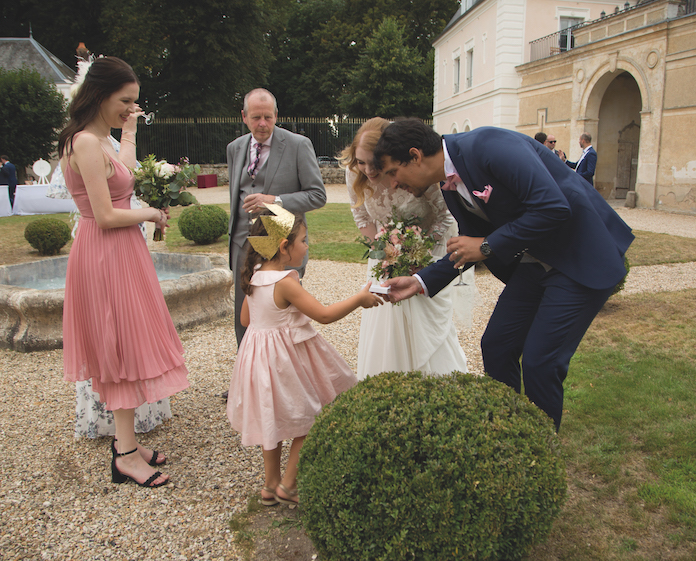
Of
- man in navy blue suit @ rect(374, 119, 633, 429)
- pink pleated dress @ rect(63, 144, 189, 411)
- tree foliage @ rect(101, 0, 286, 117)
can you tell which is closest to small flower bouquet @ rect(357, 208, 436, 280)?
man in navy blue suit @ rect(374, 119, 633, 429)

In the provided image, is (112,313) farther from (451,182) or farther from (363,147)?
(451,182)

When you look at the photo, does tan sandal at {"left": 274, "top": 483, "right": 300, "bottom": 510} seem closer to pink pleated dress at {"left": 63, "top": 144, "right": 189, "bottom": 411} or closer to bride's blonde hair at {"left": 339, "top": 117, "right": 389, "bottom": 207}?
pink pleated dress at {"left": 63, "top": 144, "right": 189, "bottom": 411}

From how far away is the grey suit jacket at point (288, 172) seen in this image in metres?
3.87

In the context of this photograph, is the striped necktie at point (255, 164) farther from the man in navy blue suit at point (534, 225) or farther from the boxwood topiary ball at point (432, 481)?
the boxwood topiary ball at point (432, 481)

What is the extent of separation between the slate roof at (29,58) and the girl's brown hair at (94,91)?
95.9ft

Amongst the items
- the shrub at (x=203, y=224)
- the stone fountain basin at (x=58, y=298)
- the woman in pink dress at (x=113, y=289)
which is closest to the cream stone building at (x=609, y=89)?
the shrub at (x=203, y=224)

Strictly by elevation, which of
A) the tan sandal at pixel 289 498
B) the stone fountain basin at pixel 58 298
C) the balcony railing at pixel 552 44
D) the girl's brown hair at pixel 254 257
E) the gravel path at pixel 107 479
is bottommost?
the gravel path at pixel 107 479

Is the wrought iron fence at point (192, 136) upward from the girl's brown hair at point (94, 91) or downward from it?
upward

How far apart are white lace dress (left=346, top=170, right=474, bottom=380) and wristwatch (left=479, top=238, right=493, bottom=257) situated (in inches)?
37.3

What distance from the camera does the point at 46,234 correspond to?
395 inches

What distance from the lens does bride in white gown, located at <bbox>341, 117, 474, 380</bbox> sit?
347 centimetres

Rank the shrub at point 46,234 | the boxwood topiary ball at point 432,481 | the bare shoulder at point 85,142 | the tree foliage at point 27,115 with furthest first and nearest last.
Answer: the tree foliage at point 27,115
the shrub at point 46,234
the bare shoulder at point 85,142
the boxwood topiary ball at point 432,481

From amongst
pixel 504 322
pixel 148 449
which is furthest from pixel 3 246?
pixel 504 322

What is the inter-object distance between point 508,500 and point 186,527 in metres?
1.67
